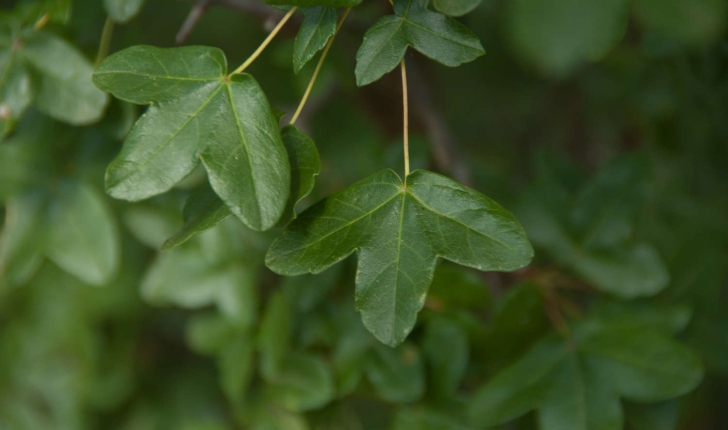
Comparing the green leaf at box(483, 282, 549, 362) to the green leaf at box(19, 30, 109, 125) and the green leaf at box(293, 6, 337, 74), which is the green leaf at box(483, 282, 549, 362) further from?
the green leaf at box(19, 30, 109, 125)

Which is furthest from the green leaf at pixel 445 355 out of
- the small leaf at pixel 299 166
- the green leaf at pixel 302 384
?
the small leaf at pixel 299 166

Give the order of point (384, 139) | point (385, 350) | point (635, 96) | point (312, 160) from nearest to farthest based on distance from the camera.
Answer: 1. point (312, 160)
2. point (385, 350)
3. point (635, 96)
4. point (384, 139)

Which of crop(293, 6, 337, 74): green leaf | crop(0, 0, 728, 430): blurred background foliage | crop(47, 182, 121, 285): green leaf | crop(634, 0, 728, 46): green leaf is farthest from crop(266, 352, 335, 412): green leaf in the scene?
crop(634, 0, 728, 46): green leaf

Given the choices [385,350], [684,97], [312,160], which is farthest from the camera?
[684,97]

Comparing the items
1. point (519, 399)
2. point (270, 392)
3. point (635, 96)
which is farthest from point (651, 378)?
point (635, 96)

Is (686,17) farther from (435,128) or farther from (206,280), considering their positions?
(206,280)

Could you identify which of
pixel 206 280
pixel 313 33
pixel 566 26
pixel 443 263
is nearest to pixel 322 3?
pixel 313 33

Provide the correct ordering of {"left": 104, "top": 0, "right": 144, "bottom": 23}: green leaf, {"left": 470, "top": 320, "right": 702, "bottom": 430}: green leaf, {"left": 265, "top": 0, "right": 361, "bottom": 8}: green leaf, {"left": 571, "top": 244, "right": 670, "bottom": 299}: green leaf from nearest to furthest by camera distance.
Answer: {"left": 265, "top": 0, "right": 361, "bottom": 8}: green leaf
{"left": 104, "top": 0, "right": 144, "bottom": 23}: green leaf
{"left": 470, "top": 320, "right": 702, "bottom": 430}: green leaf
{"left": 571, "top": 244, "right": 670, "bottom": 299}: green leaf

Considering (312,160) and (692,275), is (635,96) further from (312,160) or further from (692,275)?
(312,160)
